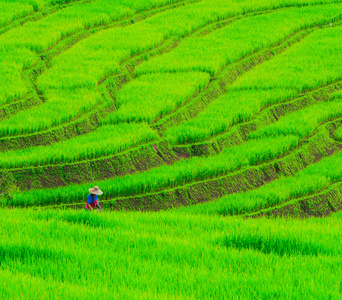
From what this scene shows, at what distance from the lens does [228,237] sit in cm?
504

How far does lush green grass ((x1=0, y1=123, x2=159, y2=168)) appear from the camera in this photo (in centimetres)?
845

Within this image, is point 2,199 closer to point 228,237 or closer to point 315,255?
point 228,237

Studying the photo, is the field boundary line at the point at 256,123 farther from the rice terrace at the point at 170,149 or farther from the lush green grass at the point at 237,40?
the lush green grass at the point at 237,40

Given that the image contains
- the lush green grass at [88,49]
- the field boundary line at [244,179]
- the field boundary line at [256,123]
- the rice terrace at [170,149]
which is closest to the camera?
the rice terrace at [170,149]

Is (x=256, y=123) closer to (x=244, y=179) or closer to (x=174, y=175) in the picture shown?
(x=244, y=179)

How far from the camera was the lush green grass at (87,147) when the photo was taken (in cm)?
845

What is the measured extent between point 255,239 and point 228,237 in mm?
265

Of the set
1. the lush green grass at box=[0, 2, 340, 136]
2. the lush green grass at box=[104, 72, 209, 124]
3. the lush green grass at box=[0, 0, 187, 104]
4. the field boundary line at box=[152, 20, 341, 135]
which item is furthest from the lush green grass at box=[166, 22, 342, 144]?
the lush green grass at box=[0, 0, 187, 104]

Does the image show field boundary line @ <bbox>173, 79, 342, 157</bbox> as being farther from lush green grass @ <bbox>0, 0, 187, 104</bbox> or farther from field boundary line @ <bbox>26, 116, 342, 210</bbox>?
lush green grass @ <bbox>0, 0, 187, 104</bbox>

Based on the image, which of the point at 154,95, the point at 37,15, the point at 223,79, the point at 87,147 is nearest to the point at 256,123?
the point at 154,95

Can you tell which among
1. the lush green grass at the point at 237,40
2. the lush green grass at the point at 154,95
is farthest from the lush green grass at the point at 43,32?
the lush green grass at the point at 237,40

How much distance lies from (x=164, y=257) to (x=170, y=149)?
196 inches

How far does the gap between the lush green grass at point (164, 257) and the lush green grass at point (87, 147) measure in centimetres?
250

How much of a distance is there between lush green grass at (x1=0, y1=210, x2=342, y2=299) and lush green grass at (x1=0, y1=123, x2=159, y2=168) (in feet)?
8.21
